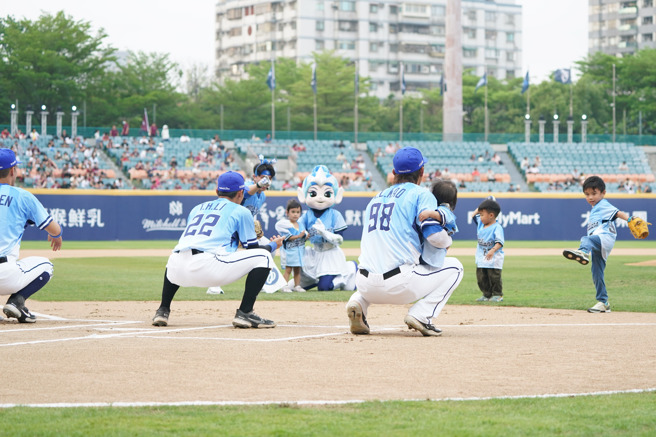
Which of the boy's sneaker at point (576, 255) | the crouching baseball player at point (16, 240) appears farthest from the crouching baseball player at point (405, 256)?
the crouching baseball player at point (16, 240)

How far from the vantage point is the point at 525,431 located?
4520mm

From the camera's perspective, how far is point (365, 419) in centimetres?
475

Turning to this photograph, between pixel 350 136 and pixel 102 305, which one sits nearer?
pixel 102 305

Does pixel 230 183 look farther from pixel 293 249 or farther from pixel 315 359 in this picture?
pixel 293 249

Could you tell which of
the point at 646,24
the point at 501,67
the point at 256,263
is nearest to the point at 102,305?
the point at 256,263

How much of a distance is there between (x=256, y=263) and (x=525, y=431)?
15.7 feet

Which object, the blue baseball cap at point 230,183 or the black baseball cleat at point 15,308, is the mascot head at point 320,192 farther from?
the black baseball cleat at point 15,308

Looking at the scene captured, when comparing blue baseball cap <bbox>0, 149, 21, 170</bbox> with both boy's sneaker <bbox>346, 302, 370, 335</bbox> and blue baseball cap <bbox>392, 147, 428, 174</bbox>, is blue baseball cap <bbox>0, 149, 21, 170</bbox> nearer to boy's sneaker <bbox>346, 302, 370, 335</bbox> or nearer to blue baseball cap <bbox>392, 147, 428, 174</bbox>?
boy's sneaker <bbox>346, 302, 370, 335</bbox>

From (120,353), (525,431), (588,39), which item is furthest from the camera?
(588,39)

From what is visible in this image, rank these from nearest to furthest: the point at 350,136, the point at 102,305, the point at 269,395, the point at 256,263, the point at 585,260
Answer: the point at 269,395, the point at 256,263, the point at 585,260, the point at 102,305, the point at 350,136

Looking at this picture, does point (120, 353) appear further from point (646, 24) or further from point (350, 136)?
point (646, 24)

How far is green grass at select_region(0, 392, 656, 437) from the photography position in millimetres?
4484

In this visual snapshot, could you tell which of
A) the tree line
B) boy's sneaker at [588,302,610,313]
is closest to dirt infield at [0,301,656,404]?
boy's sneaker at [588,302,610,313]

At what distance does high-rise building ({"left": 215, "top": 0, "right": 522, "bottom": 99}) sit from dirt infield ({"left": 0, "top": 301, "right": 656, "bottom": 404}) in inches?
4042
